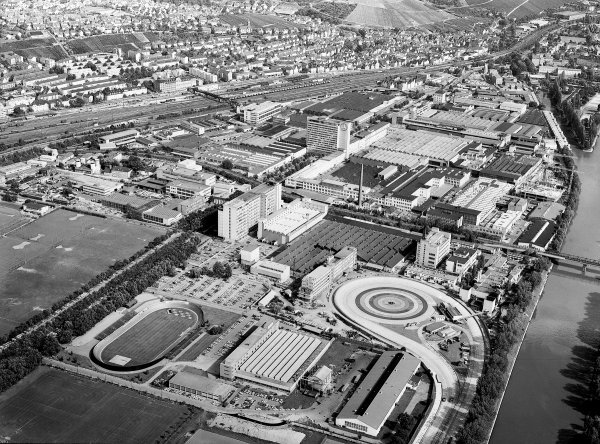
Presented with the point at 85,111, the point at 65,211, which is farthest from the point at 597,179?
the point at 85,111

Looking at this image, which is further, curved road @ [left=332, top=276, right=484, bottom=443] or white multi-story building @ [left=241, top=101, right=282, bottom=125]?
white multi-story building @ [left=241, top=101, right=282, bottom=125]

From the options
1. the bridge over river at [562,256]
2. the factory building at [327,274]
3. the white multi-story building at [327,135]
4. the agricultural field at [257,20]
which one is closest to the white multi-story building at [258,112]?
the white multi-story building at [327,135]

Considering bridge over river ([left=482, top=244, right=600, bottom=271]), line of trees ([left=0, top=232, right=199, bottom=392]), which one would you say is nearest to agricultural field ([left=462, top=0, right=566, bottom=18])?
bridge over river ([left=482, top=244, right=600, bottom=271])

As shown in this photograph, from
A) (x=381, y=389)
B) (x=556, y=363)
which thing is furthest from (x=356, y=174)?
(x=381, y=389)

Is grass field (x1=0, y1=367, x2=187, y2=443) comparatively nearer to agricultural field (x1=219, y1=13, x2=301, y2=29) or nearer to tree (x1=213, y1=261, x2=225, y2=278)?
tree (x1=213, y1=261, x2=225, y2=278)

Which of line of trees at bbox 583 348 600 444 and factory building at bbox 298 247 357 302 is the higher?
factory building at bbox 298 247 357 302
